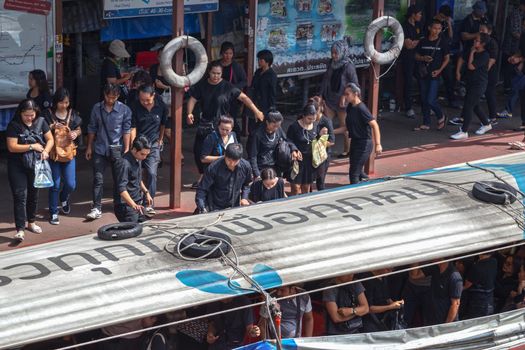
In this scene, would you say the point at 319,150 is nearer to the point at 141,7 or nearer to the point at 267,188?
the point at 267,188

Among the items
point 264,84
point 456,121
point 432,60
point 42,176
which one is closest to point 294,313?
point 42,176

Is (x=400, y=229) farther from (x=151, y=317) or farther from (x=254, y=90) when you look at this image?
(x=254, y=90)

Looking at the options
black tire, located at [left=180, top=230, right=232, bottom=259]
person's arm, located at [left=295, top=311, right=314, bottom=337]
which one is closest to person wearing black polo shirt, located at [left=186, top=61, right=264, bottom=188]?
person's arm, located at [left=295, top=311, right=314, bottom=337]

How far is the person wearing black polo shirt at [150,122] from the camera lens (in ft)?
39.7

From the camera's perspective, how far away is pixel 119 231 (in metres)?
7.82

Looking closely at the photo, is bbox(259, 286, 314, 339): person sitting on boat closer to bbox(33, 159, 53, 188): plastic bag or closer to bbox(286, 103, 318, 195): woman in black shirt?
bbox(33, 159, 53, 188): plastic bag

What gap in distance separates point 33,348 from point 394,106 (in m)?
11.9

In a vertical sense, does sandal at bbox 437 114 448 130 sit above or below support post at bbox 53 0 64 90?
below

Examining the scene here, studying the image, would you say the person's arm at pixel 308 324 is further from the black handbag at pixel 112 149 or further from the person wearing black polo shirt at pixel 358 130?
the person wearing black polo shirt at pixel 358 130

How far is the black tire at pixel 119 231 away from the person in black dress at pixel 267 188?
2.96 m

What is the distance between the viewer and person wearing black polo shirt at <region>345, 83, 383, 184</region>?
1283 centimetres

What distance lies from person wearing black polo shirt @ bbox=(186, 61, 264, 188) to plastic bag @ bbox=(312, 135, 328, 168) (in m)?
0.73

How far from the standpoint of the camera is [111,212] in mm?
12492

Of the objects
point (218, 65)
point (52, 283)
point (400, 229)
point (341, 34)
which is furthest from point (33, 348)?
point (341, 34)
